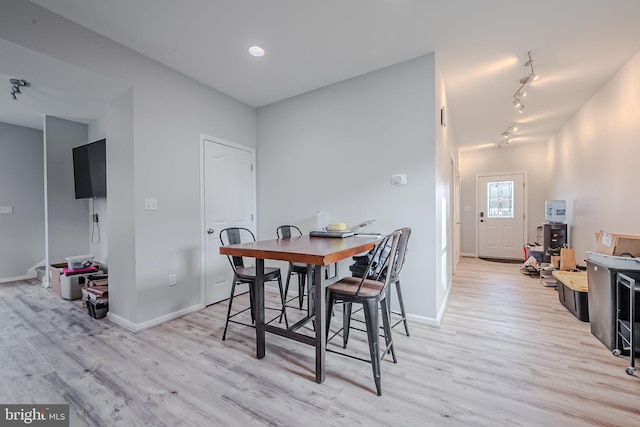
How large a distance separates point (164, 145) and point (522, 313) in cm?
445

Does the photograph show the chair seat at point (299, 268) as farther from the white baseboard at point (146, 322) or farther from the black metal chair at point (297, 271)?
the white baseboard at point (146, 322)

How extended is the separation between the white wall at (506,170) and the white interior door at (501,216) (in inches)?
5.4

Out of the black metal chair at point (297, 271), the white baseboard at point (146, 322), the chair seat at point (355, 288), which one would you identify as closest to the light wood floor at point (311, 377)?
the white baseboard at point (146, 322)

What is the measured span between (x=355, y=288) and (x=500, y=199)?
6.42 metres

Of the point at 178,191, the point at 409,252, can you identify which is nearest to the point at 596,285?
the point at 409,252

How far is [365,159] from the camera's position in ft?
10.1

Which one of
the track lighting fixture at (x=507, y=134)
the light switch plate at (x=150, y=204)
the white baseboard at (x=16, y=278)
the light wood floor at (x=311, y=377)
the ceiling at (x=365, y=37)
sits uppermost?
the ceiling at (x=365, y=37)

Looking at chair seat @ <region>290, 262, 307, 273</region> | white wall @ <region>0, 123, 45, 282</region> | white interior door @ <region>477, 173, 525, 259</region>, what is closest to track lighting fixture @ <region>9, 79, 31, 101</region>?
white wall @ <region>0, 123, 45, 282</region>

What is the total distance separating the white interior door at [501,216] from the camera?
6387mm

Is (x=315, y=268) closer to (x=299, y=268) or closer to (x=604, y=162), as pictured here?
(x=299, y=268)

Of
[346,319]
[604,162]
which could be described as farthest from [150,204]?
[604,162]

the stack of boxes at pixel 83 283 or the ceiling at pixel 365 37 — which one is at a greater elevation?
the ceiling at pixel 365 37

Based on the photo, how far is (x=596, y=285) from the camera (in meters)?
2.39

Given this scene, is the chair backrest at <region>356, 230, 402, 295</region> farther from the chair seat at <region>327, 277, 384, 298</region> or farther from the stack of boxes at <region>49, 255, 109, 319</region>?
the stack of boxes at <region>49, 255, 109, 319</region>
